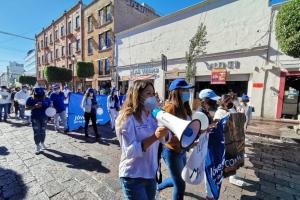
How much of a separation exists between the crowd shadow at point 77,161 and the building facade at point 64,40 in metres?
21.8

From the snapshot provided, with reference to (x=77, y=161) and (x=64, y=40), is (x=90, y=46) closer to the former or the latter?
(x=64, y=40)

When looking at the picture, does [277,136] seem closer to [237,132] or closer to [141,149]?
[237,132]

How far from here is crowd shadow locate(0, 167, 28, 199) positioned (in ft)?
9.35

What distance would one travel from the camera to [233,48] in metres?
11.4

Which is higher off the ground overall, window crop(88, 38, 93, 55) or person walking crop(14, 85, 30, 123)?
window crop(88, 38, 93, 55)

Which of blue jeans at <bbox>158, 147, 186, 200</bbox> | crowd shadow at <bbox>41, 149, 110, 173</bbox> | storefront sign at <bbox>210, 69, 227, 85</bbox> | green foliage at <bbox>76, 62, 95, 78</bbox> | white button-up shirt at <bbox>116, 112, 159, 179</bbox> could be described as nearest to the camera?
white button-up shirt at <bbox>116, 112, 159, 179</bbox>

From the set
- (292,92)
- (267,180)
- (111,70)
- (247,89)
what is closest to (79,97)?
(267,180)

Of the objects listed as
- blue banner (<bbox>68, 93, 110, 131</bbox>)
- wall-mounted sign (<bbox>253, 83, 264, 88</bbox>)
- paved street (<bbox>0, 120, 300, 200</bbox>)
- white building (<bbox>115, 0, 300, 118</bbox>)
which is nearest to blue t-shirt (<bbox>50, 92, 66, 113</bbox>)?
blue banner (<bbox>68, 93, 110, 131</bbox>)

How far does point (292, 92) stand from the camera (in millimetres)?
9789

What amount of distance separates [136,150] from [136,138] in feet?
0.36

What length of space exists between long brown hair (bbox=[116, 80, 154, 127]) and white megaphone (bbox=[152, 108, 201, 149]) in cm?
30

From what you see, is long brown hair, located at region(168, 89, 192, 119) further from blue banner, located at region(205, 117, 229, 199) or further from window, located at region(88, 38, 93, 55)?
window, located at region(88, 38, 93, 55)

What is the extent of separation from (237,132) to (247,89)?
9432 millimetres

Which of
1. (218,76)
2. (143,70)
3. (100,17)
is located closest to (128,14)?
(100,17)
